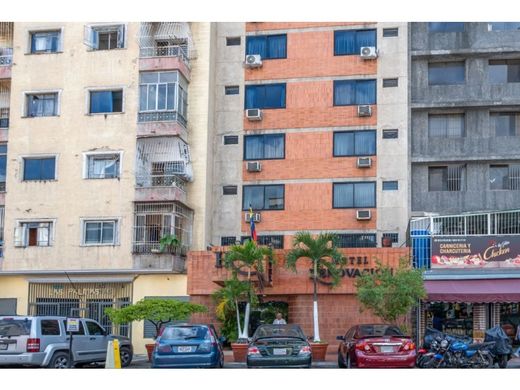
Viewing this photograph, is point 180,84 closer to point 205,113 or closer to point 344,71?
point 205,113

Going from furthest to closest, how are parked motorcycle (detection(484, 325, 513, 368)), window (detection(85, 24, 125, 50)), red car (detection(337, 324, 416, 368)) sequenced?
window (detection(85, 24, 125, 50)) < parked motorcycle (detection(484, 325, 513, 368)) < red car (detection(337, 324, 416, 368))

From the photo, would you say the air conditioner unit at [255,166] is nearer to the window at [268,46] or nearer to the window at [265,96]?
the window at [265,96]

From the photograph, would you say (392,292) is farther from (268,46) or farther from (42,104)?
(42,104)

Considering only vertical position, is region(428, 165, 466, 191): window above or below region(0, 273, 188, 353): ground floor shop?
above

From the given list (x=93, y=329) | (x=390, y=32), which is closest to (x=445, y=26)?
(x=390, y=32)

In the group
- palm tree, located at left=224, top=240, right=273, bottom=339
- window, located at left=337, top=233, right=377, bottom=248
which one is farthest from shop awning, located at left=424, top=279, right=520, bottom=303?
palm tree, located at left=224, top=240, right=273, bottom=339

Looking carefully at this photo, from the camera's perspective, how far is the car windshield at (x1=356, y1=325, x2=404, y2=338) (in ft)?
78.8

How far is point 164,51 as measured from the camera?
39.7 metres

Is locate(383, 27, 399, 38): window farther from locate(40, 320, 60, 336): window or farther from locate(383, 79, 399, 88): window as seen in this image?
locate(40, 320, 60, 336): window

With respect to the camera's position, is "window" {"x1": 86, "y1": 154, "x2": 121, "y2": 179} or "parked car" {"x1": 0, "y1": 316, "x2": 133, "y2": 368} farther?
"window" {"x1": 86, "y1": 154, "x2": 121, "y2": 179}

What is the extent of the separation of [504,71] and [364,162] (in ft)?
24.7

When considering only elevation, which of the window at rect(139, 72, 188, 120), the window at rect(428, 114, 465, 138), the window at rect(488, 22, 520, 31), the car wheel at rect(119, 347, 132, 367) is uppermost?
the window at rect(488, 22, 520, 31)

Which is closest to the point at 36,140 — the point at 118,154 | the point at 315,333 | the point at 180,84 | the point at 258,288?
the point at 118,154

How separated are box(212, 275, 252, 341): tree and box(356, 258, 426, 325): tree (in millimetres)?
4418
